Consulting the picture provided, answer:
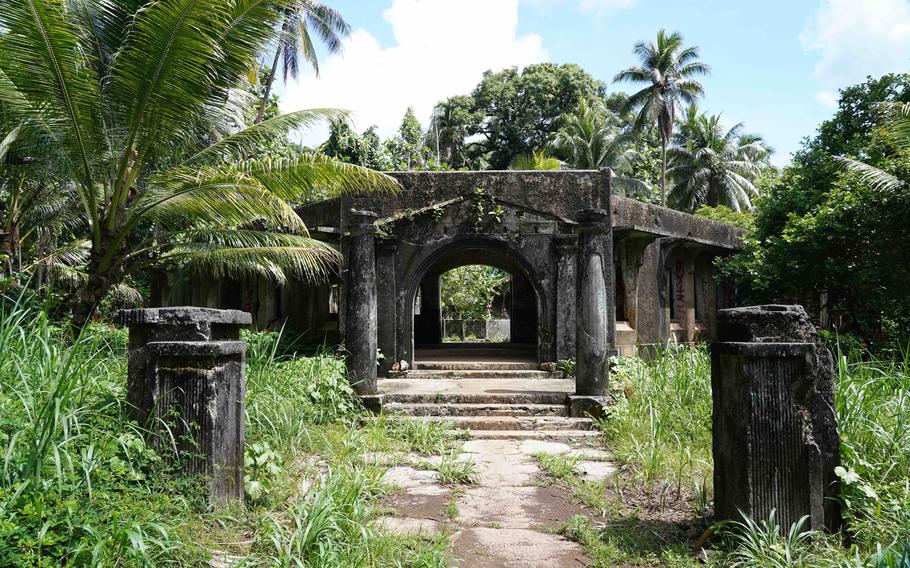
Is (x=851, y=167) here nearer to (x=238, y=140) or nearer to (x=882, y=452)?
(x=882, y=452)

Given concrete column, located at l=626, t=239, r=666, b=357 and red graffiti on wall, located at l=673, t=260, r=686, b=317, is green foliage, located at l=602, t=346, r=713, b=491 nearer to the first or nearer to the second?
concrete column, located at l=626, t=239, r=666, b=357

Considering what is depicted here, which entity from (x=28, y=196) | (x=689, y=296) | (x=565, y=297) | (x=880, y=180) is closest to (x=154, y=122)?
(x=28, y=196)

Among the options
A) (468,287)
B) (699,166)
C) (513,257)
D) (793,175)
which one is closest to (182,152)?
(513,257)

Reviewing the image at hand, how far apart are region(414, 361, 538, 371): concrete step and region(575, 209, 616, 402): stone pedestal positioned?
251 centimetres

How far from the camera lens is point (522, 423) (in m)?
7.82

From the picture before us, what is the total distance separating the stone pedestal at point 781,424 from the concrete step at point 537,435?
3539 millimetres

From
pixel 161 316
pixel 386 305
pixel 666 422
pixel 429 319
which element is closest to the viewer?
pixel 161 316

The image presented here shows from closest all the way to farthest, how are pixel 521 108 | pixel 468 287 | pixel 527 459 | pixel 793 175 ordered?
pixel 527 459 → pixel 793 175 → pixel 468 287 → pixel 521 108

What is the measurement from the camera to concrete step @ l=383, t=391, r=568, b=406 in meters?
8.39

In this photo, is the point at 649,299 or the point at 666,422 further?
the point at 649,299

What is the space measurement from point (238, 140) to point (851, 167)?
10.1 meters

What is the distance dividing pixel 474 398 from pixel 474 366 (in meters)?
2.32

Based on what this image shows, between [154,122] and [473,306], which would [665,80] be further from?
[154,122]

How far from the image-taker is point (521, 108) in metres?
29.3
